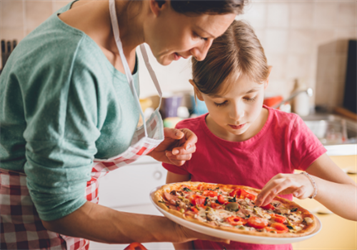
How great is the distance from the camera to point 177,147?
1077 millimetres

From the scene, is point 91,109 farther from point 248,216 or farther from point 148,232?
point 248,216

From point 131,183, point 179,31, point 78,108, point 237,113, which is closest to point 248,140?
point 237,113

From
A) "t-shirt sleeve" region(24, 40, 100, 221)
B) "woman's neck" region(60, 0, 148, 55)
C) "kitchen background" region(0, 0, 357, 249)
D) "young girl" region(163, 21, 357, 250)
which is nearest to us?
"t-shirt sleeve" region(24, 40, 100, 221)

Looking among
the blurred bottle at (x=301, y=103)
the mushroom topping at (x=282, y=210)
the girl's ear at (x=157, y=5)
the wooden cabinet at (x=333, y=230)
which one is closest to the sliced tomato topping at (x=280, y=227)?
the mushroom topping at (x=282, y=210)

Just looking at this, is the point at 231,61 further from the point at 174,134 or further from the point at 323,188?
the point at 323,188

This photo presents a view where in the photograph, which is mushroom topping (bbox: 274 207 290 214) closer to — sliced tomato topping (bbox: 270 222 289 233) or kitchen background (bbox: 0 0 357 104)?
sliced tomato topping (bbox: 270 222 289 233)

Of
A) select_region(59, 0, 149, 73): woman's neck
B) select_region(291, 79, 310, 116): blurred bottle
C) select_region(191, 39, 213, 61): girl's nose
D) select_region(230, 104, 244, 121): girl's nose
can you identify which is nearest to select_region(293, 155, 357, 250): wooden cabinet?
select_region(291, 79, 310, 116): blurred bottle

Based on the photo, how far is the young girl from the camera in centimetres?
104

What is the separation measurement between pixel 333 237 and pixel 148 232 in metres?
1.56

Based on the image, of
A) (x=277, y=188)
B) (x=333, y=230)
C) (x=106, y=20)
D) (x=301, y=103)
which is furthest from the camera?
(x=301, y=103)

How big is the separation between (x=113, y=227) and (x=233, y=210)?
0.44 metres

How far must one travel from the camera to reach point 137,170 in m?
1.97

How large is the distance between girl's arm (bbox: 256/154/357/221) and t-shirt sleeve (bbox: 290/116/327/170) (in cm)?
2

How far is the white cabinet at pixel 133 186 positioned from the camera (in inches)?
76.6
